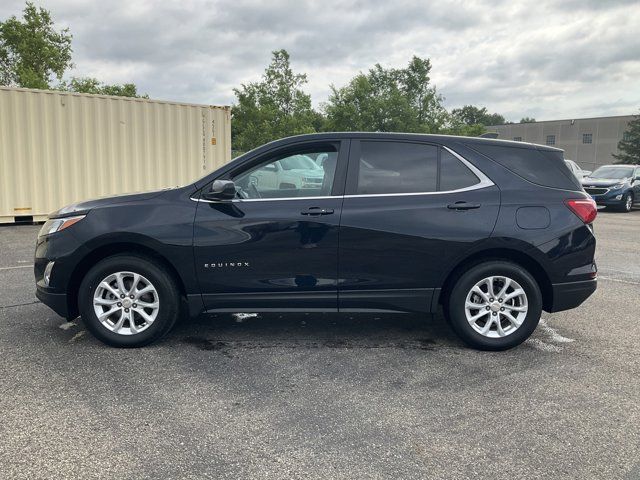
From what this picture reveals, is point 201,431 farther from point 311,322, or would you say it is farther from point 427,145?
point 427,145

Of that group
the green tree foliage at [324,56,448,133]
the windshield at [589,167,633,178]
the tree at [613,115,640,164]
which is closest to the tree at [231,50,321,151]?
the green tree foliage at [324,56,448,133]

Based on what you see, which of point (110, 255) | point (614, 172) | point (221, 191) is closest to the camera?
point (221, 191)

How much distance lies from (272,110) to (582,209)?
35203 millimetres

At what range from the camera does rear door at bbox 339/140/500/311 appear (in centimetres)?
402

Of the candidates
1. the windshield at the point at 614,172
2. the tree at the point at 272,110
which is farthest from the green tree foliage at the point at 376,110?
the windshield at the point at 614,172

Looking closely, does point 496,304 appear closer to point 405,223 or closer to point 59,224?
point 405,223

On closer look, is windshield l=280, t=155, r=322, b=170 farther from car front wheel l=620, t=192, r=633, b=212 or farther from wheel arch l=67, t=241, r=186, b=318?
car front wheel l=620, t=192, r=633, b=212

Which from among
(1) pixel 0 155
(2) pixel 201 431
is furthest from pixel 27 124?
(2) pixel 201 431

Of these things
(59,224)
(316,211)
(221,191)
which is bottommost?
(59,224)

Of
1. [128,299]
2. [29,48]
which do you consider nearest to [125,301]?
[128,299]

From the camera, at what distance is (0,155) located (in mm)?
10984

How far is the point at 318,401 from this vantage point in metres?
3.26

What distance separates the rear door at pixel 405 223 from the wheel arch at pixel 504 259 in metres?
0.12

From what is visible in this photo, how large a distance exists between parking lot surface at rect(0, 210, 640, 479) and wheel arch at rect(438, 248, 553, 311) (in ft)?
1.56
